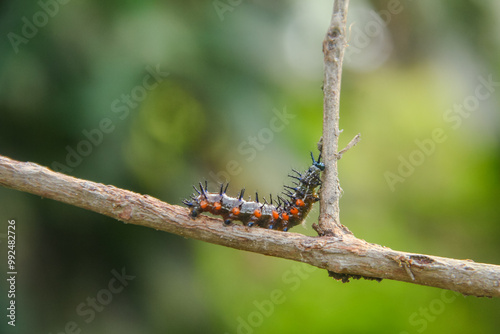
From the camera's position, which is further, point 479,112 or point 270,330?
point 479,112

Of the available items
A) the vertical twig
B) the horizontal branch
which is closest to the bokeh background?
the vertical twig

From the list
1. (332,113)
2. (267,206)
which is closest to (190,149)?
(267,206)

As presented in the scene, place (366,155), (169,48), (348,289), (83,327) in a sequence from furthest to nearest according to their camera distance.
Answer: (366,155) → (348,289) → (169,48) → (83,327)

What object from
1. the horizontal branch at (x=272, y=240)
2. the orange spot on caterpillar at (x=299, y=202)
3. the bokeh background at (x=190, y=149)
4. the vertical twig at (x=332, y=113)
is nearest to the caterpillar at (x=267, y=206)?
the orange spot on caterpillar at (x=299, y=202)

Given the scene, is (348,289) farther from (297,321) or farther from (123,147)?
(123,147)

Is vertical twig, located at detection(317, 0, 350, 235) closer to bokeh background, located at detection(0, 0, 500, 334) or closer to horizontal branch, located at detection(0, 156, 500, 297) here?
horizontal branch, located at detection(0, 156, 500, 297)

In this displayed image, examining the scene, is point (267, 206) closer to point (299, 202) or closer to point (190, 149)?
point (299, 202)

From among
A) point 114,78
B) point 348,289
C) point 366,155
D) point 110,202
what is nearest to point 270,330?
point 348,289

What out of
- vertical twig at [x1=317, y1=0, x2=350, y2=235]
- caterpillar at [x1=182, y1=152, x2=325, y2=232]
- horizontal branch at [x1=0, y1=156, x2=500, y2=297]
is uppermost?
vertical twig at [x1=317, y1=0, x2=350, y2=235]
